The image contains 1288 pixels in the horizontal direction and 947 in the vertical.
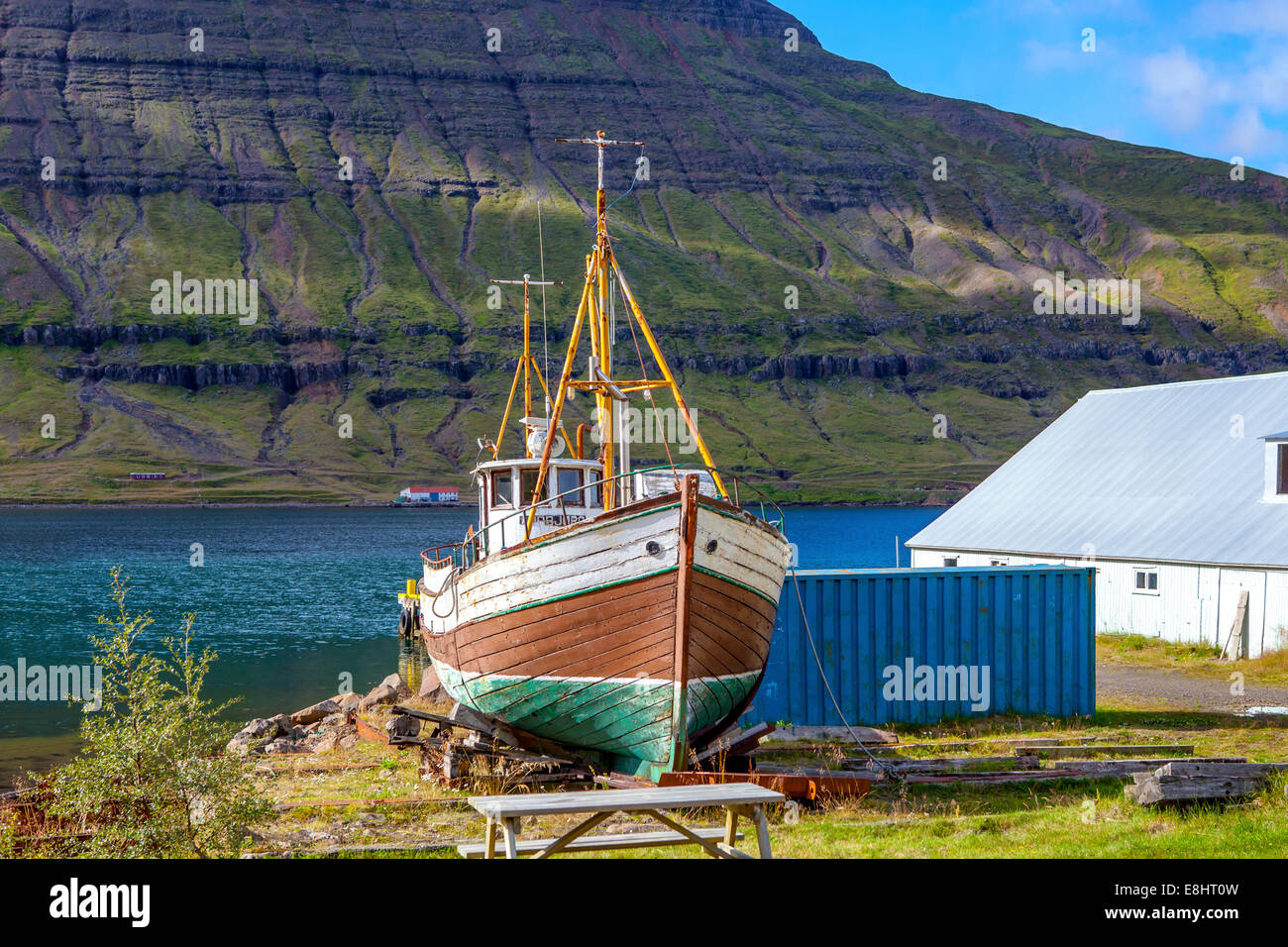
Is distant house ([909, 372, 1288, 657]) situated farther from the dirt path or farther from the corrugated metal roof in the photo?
the dirt path

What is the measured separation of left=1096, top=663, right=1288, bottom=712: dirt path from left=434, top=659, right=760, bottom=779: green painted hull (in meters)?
10.4

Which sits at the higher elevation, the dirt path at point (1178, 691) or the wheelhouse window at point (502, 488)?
the wheelhouse window at point (502, 488)

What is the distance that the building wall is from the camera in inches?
1060

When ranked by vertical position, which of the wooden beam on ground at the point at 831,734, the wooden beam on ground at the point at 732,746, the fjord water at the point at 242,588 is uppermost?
the wooden beam on ground at the point at 732,746

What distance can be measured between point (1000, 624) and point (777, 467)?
173446mm

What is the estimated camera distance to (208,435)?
7736 inches

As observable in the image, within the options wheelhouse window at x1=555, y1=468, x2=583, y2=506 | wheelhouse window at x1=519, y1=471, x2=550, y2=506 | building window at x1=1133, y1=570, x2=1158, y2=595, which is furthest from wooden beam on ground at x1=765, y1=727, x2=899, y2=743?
building window at x1=1133, y1=570, x2=1158, y2=595

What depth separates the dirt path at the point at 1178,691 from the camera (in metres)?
22.2

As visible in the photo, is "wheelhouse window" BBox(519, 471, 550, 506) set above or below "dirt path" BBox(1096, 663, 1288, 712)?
above

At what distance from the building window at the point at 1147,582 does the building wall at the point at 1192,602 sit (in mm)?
63

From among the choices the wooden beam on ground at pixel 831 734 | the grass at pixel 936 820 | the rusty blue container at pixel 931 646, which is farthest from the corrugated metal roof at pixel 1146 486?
the wooden beam on ground at pixel 831 734

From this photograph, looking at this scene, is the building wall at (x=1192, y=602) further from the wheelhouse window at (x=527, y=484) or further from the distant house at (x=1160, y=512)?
the wheelhouse window at (x=527, y=484)
